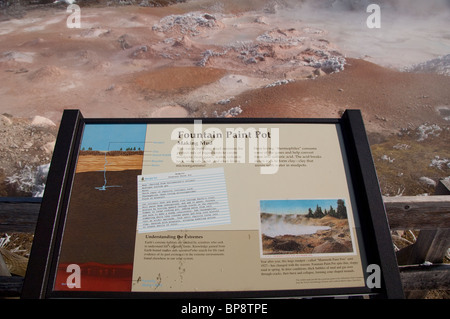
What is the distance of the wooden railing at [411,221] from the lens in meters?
1.86

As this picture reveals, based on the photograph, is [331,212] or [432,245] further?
[432,245]

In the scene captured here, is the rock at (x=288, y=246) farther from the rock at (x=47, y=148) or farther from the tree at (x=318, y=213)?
the rock at (x=47, y=148)

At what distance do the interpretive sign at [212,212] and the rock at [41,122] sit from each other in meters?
2.91

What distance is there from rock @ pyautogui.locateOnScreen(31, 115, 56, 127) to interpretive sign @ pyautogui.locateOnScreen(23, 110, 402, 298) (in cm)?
291

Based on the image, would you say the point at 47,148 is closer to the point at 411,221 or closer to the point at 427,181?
the point at 411,221

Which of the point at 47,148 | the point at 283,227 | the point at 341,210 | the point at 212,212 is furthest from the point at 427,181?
the point at 47,148

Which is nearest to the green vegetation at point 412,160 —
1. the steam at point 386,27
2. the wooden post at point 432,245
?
the wooden post at point 432,245

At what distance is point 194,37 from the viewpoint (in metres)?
6.20

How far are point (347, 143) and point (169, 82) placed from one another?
12.2 ft

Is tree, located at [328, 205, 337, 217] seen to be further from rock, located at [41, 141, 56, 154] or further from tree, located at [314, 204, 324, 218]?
rock, located at [41, 141, 56, 154]

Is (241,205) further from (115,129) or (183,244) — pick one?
(115,129)

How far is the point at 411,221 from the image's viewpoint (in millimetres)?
1909

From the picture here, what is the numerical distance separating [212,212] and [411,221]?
119 cm
